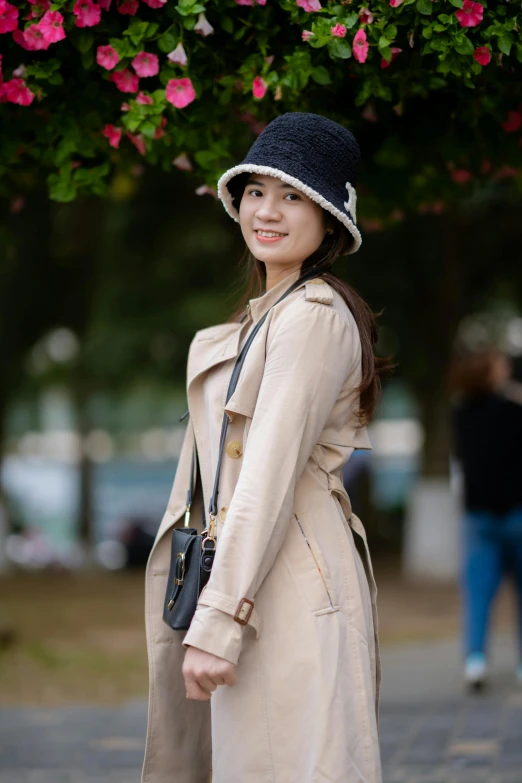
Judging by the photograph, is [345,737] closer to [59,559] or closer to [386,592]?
[386,592]

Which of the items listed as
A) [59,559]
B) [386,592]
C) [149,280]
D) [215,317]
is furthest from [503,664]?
[59,559]

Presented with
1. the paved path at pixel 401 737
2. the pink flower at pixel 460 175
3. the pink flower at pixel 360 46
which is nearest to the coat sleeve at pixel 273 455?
the pink flower at pixel 360 46

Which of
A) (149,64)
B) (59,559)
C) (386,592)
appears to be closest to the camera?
(149,64)

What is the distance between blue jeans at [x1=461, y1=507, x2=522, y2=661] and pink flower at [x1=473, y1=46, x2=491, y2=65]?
4.16m

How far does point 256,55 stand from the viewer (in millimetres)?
3398

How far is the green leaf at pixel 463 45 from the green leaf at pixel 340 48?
0.96ft

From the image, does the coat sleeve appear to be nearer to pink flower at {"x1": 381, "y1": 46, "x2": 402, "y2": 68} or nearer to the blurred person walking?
pink flower at {"x1": 381, "y1": 46, "x2": 402, "y2": 68}

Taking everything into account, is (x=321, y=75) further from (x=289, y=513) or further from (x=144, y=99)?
(x=289, y=513)

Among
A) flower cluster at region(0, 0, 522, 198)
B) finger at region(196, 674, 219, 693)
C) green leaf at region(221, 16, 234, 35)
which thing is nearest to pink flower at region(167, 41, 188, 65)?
flower cluster at region(0, 0, 522, 198)

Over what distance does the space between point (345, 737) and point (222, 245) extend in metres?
11.9

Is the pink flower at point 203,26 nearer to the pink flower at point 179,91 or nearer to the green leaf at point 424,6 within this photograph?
the pink flower at point 179,91

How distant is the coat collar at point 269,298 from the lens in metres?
2.84

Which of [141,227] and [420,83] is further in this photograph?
[141,227]

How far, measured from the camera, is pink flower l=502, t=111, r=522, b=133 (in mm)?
3854
